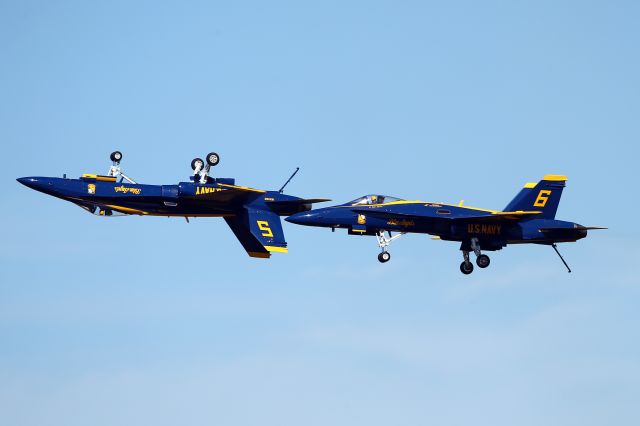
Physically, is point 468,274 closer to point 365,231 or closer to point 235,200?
point 365,231

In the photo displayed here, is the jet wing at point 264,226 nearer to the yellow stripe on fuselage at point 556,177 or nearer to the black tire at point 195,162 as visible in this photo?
the black tire at point 195,162

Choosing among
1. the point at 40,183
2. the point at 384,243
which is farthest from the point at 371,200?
the point at 40,183

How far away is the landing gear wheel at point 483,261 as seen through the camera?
83875 mm

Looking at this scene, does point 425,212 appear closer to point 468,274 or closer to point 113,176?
point 468,274

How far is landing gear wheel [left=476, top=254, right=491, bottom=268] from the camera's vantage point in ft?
275

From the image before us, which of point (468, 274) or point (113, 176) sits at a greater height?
point (113, 176)

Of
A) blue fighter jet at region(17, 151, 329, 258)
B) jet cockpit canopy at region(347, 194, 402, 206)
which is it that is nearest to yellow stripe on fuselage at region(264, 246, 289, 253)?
blue fighter jet at region(17, 151, 329, 258)

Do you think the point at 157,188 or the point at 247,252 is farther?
the point at 247,252

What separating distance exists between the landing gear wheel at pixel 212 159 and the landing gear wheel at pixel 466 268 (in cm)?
1452

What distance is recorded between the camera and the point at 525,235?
84062 millimetres

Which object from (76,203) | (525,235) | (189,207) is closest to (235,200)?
(189,207)

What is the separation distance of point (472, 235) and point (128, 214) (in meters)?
Result: 18.8

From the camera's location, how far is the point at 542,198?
281 feet

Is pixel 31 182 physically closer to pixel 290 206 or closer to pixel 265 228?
pixel 265 228
